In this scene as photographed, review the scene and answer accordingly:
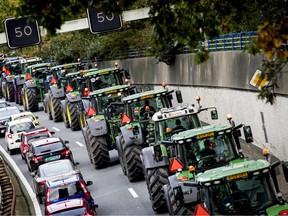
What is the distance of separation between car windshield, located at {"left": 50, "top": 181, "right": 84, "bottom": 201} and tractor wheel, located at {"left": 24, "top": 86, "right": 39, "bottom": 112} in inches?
987

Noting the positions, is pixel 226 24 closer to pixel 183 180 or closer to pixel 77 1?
pixel 77 1

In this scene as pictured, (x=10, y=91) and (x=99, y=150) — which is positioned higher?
(x=99, y=150)

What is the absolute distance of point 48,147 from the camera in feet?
105

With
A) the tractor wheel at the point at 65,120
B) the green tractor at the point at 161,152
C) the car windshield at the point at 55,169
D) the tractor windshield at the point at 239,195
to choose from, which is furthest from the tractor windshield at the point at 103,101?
the tractor windshield at the point at 239,195

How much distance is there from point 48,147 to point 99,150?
2343 millimetres

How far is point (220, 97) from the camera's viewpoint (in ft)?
114

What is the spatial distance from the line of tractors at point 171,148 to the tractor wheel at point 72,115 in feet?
0.16

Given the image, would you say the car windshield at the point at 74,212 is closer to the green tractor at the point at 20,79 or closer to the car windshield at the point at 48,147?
the car windshield at the point at 48,147

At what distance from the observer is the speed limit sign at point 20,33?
99.5 ft

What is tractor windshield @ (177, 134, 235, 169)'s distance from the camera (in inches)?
749

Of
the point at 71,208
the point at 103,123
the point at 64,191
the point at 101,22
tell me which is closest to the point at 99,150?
the point at 103,123

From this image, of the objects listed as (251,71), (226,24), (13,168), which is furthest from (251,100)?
(226,24)

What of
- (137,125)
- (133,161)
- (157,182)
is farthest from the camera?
(133,161)

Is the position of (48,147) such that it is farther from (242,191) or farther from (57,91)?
(242,191)
